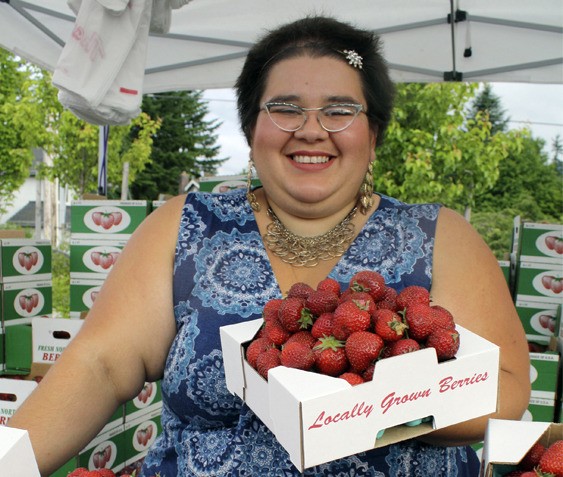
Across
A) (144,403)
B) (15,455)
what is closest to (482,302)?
(15,455)

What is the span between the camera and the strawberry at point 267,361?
42.9 inches

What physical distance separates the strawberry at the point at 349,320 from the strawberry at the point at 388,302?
92mm

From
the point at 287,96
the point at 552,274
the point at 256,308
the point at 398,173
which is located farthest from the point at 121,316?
the point at 398,173

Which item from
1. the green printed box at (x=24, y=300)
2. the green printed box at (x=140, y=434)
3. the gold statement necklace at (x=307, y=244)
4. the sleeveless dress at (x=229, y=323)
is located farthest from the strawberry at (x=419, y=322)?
the green printed box at (x=24, y=300)

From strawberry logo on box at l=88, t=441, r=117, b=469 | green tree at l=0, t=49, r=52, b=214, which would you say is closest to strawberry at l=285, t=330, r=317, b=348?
strawberry logo on box at l=88, t=441, r=117, b=469

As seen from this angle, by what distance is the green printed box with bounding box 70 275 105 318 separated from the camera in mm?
3855

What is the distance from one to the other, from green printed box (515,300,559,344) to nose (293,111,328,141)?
2535 millimetres

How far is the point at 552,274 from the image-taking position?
3.57 meters

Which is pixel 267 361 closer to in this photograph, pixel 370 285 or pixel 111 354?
pixel 370 285

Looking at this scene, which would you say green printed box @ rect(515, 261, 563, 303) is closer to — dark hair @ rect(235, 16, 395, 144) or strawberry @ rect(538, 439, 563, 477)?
dark hair @ rect(235, 16, 395, 144)

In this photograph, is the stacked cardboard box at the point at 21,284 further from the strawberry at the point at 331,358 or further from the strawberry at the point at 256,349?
the strawberry at the point at 331,358

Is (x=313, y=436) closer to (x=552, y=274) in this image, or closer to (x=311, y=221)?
(x=311, y=221)

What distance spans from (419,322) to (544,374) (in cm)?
237

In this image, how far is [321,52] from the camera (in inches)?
67.9
